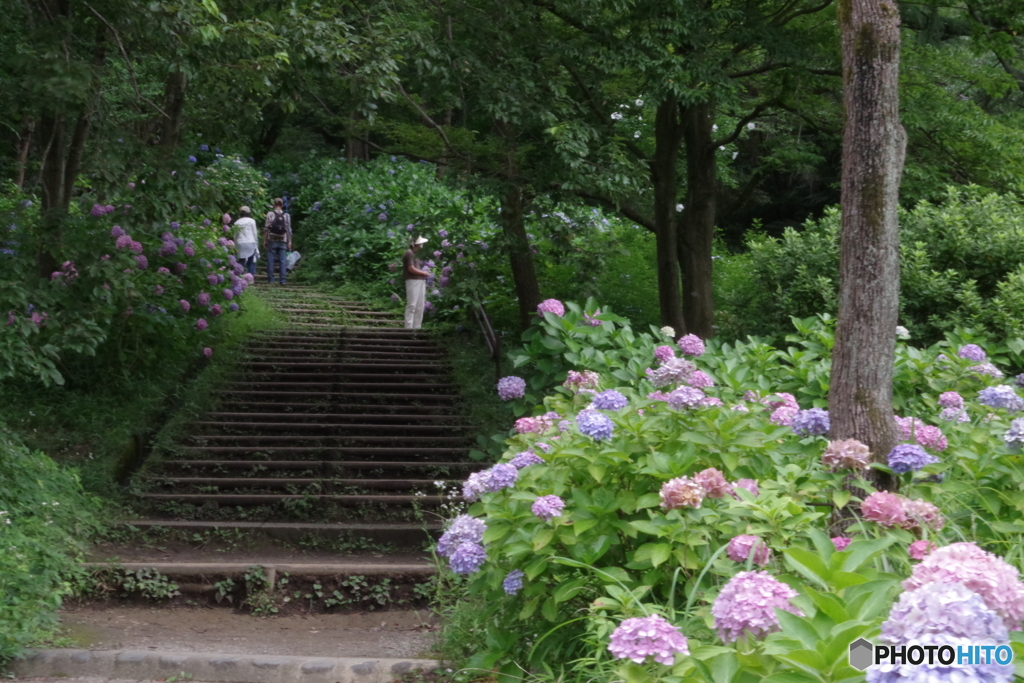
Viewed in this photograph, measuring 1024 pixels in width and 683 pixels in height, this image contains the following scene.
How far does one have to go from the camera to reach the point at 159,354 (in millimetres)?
11922

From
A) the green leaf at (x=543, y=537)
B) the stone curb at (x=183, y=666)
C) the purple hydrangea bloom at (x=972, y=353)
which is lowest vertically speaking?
the stone curb at (x=183, y=666)

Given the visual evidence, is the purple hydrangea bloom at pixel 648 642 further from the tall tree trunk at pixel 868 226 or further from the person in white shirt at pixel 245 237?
the person in white shirt at pixel 245 237

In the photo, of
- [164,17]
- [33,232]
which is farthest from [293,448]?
[164,17]

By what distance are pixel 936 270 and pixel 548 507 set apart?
6927 mm

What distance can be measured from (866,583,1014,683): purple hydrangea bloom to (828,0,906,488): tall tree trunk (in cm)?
223

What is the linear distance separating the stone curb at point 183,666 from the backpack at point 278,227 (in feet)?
47.2

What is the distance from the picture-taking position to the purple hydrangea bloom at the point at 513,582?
3576 mm

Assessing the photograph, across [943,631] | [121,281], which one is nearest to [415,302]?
[121,281]

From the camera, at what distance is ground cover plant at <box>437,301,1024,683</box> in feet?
6.97

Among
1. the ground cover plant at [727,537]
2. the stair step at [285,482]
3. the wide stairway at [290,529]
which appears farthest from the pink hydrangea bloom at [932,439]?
the stair step at [285,482]

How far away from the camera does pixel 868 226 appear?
13.2 ft

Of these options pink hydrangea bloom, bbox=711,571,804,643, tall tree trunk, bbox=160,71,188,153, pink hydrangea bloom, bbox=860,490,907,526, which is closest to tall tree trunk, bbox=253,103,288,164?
tall tree trunk, bbox=160,71,188,153

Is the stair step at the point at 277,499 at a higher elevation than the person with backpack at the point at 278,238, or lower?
lower

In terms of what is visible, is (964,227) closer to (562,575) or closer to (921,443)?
(921,443)
